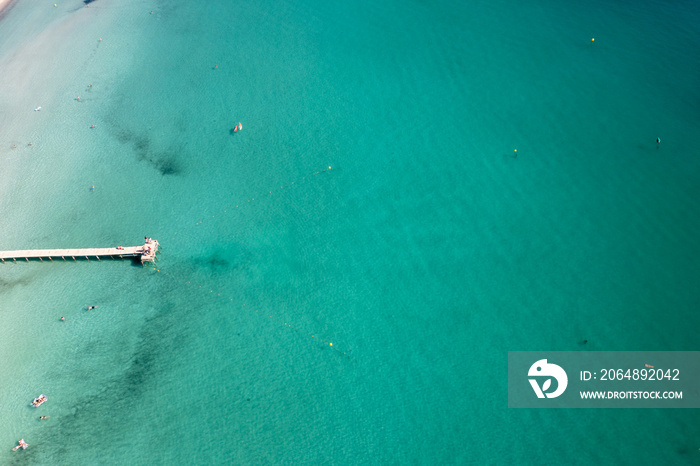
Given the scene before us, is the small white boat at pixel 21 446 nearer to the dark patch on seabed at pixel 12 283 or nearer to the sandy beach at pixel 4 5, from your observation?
the dark patch on seabed at pixel 12 283

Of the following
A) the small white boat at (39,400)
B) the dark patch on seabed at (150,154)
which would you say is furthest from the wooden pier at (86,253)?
the small white boat at (39,400)

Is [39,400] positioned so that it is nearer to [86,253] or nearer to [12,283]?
[12,283]

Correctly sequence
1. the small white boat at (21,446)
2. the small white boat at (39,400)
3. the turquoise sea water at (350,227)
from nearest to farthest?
the small white boat at (21,446) → the turquoise sea water at (350,227) → the small white boat at (39,400)

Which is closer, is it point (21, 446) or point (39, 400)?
point (21, 446)

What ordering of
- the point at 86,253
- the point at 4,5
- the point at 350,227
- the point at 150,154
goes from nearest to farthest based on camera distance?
the point at 86,253 → the point at 350,227 → the point at 150,154 → the point at 4,5

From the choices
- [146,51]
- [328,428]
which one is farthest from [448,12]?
[328,428]

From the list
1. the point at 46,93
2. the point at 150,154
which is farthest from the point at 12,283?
the point at 46,93

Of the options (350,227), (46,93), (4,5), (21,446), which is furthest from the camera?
(4,5)
